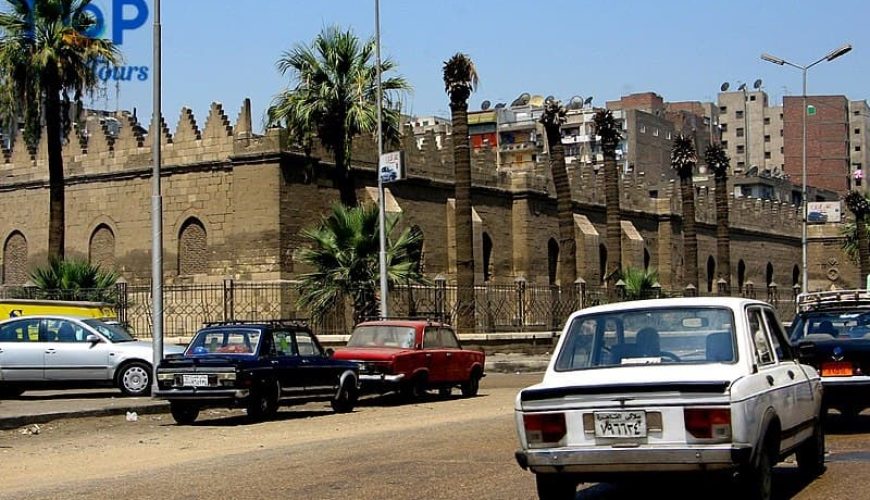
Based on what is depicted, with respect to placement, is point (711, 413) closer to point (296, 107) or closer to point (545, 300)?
point (296, 107)

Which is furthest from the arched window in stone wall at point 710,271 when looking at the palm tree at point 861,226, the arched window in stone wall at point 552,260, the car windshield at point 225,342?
the car windshield at point 225,342

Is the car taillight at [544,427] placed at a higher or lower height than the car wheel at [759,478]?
higher

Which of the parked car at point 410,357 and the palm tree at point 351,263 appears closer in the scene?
the parked car at point 410,357

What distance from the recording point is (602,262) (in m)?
57.5

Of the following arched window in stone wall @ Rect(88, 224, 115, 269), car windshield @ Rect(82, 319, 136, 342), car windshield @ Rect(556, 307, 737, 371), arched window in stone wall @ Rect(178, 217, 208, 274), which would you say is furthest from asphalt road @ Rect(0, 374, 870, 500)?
arched window in stone wall @ Rect(88, 224, 115, 269)

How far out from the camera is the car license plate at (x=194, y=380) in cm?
1800

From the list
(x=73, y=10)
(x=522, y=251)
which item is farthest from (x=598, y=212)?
(x=73, y=10)

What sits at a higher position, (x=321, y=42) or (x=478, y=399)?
(x=321, y=42)

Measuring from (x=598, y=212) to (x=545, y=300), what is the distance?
1522 centimetres

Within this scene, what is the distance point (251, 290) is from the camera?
1454 inches

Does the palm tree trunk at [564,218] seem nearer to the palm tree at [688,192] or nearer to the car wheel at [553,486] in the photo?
the palm tree at [688,192]

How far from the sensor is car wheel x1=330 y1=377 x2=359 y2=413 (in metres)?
20.3

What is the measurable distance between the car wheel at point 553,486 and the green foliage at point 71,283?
24.3 meters

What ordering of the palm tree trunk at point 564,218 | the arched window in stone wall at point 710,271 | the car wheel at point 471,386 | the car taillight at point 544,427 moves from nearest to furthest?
1. the car taillight at point 544,427
2. the car wheel at point 471,386
3. the palm tree trunk at point 564,218
4. the arched window in stone wall at point 710,271
